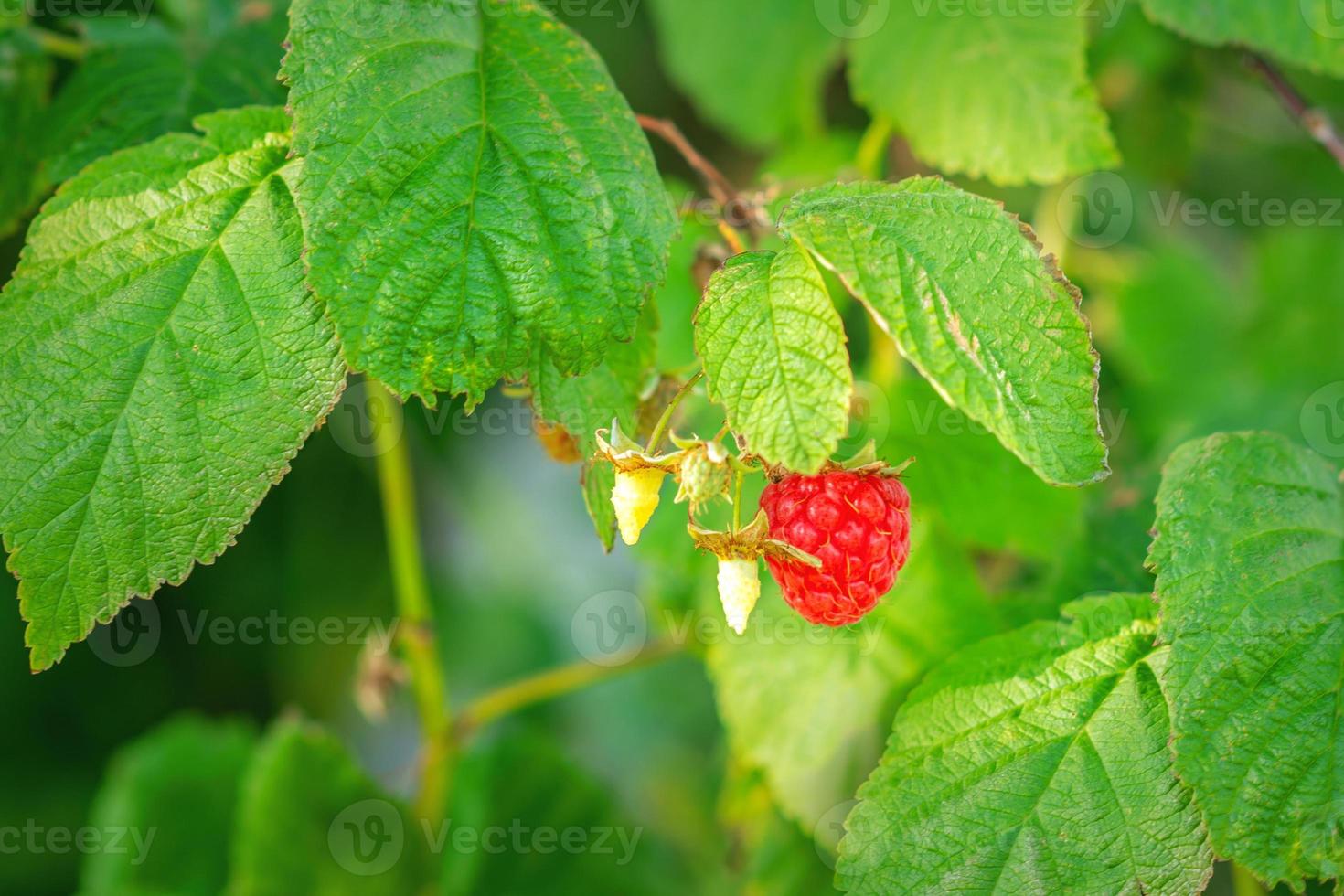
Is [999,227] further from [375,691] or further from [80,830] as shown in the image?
[80,830]

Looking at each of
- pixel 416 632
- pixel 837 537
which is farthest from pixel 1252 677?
pixel 416 632

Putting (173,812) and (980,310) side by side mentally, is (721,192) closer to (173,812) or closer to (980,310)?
(980,310)

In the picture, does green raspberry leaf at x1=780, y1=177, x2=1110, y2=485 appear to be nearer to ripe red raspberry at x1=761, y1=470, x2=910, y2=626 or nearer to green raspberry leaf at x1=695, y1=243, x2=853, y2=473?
green raspberry leaf at x1=695, y1=243, x2=853, y2=473

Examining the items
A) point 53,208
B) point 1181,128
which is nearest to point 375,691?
point 53,208

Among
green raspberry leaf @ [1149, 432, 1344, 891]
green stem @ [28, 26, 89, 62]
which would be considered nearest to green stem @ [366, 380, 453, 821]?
green stem @ [28, 26, 89, 62]

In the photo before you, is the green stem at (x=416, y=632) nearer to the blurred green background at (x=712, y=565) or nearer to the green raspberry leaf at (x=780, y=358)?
the blurred green background at (x=712, y=565)

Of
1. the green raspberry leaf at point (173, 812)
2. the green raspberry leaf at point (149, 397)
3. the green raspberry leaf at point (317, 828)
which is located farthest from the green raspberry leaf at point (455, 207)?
the green raspberry leaf at point (173, 812)

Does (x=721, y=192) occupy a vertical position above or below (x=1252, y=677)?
above
